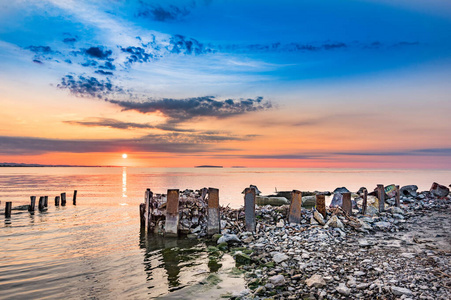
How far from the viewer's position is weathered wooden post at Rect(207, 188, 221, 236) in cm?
1328

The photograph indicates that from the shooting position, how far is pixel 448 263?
24.3 feet

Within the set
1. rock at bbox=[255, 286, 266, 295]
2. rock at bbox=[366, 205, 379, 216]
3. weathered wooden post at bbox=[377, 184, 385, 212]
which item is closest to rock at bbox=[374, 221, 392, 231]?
rock at bbox=[366, 205, 379, 216]

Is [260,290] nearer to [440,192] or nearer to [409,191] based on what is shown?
[409,191]

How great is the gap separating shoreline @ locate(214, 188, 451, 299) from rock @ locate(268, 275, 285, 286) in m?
0.02

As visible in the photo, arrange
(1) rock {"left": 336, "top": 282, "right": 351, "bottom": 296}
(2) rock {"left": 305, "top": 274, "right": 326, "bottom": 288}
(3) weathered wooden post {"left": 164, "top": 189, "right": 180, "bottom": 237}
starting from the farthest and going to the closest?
(3) weathered wooden post {"left": 164, "top": 189, "right": 180, "bottom": 237} → (2) rock {"left": 305, "top": 274, "right": 326, "bottom": 288} → (1) rock {"left": 336, "top": 282, "right": 351, "bottom": 296}

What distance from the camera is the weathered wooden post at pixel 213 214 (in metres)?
13.3

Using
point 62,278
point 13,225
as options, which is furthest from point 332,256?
point 13,225

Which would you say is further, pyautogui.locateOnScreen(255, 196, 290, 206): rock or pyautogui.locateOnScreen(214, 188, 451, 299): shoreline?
pyautogui.locateOnScreen(255, 196, 290, 206): rock

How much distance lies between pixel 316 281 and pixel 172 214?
9.01 m

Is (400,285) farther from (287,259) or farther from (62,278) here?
(62,278)

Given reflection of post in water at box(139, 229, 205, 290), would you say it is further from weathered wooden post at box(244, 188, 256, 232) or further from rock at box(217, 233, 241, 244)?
weathered wooden post at box(244, 188, 256, 232)

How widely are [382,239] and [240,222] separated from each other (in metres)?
6.39

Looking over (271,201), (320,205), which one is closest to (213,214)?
(320,205)

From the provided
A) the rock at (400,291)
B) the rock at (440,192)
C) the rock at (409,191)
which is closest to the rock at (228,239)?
the rock at (400,291)
